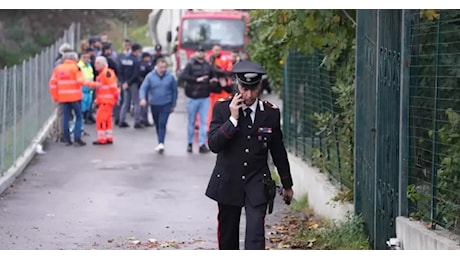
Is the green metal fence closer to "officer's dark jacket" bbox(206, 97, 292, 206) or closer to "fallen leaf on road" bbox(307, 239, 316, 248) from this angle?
"fallen leaf on road" bbox(307, 239, 316, 248)

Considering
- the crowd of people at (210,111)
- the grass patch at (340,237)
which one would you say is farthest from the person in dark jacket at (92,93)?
the grass patch at (340,237)

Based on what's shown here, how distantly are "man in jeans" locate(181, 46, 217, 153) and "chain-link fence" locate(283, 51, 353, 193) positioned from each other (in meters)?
2.34

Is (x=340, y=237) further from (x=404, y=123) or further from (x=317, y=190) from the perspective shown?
(x=317, y=190)

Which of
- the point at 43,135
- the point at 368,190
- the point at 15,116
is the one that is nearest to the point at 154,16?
the point at 43,135

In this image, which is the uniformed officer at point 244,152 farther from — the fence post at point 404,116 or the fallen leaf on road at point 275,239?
the fallen leaf on road at point 275,239

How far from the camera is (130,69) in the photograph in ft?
79.8

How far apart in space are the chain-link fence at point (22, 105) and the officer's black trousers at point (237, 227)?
22.8 ft

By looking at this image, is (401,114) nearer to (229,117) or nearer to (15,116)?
(229,117)

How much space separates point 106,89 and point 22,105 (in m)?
2.70

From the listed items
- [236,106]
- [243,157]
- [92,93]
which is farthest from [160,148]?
[236,106]

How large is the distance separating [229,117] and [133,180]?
25.1 feet

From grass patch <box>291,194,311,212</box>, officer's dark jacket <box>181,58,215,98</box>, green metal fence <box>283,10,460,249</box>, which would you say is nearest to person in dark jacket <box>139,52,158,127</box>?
officer's dark jacket <box>181,58,215,98</box>

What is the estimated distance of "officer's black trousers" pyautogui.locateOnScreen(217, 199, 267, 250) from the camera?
8070 mm

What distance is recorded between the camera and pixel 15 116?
1661cm
